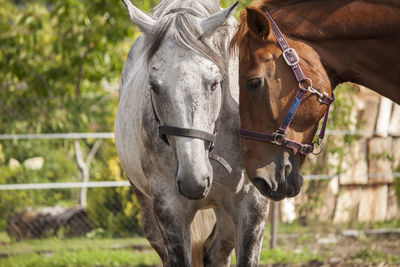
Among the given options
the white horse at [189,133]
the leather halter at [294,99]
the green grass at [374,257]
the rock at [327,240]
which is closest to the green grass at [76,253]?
the rock at [327,240]

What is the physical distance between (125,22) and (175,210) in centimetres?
450

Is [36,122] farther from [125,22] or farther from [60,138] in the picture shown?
[125,22]

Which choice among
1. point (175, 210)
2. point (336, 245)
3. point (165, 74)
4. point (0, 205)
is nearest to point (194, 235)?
point (175, 210)

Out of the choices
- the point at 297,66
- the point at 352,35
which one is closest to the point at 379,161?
the point at 352,35

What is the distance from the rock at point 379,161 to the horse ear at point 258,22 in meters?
5.13

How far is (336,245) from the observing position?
21.5 ft

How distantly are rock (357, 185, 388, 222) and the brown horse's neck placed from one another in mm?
4964

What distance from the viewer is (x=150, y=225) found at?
13.0ft

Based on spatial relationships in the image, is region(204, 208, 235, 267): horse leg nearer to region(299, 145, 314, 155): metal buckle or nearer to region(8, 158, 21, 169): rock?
region(299, 145, 314, 155): metal buckle

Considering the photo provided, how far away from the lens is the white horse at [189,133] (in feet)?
8.48

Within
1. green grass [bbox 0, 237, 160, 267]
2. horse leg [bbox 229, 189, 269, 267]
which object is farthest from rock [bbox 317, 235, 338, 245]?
horse leg [bbox 229, 189, 269, 267]

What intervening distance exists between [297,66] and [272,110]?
0.82 feet

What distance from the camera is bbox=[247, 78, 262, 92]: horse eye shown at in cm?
274

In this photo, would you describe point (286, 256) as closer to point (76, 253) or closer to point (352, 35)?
point (76, 253)
